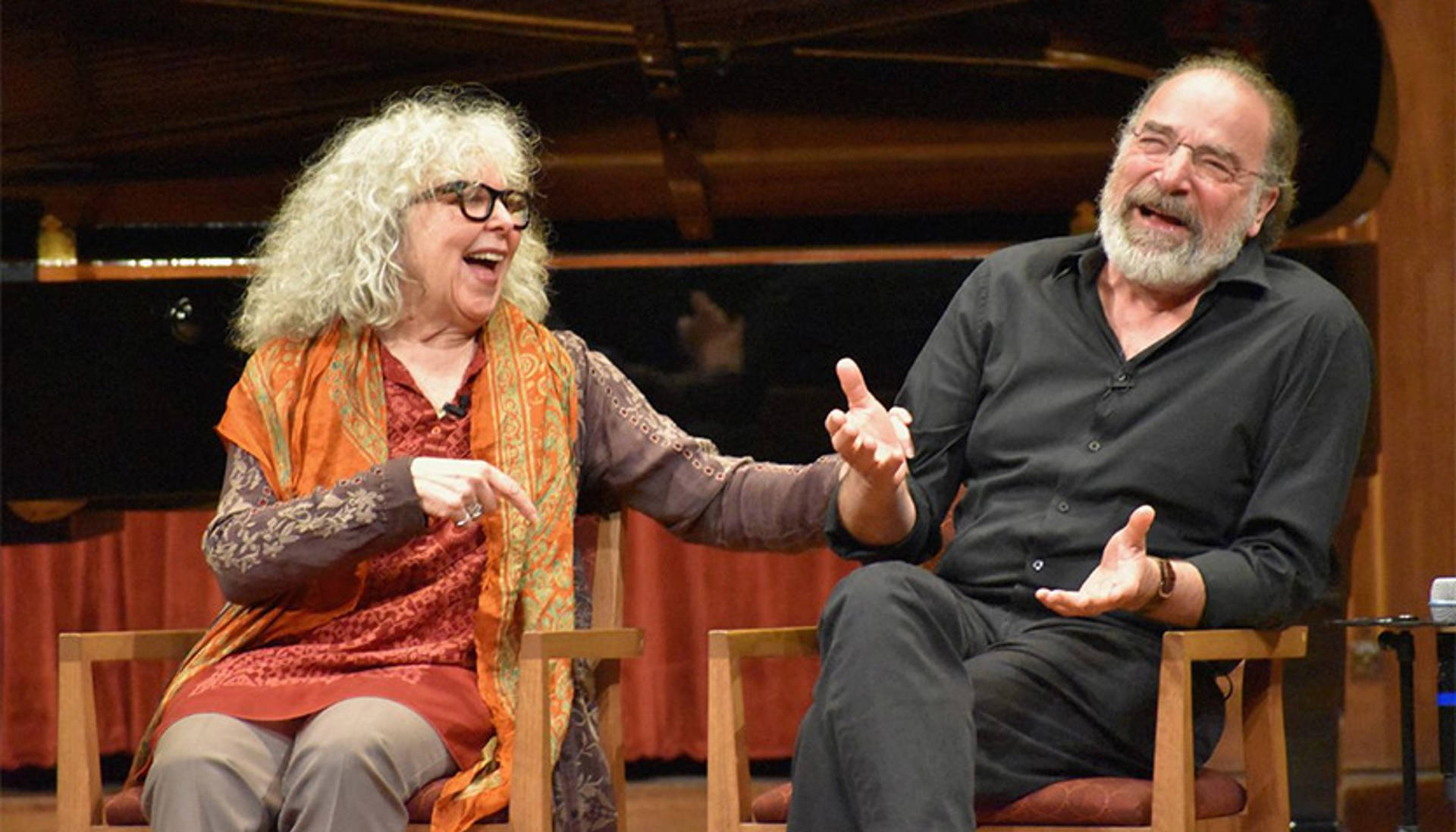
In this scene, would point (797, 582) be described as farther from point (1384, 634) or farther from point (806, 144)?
point (1384, 634)

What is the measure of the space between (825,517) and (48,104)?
2495 mm

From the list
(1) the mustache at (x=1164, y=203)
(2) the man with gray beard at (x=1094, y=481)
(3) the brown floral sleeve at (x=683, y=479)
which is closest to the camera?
(2) the man with gray beard at (x=1094, y=481)

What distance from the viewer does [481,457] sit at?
275 centimetres

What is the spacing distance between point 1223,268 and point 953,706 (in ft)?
2.75

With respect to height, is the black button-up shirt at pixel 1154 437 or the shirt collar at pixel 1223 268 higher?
the shirt collar at pixel 1223 268

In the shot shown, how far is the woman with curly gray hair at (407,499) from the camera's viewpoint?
8.13 ft

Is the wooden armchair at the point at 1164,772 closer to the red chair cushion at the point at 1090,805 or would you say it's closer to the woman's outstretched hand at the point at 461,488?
the red chair cushion at the point at 1090,805

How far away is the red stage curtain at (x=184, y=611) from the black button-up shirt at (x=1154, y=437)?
229 centimetres

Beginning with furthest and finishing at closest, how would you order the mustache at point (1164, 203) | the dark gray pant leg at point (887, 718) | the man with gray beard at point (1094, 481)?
the mustache at point (1164, 203)
the man with gray beard at point (1094, 481)
the dark gray pant leg at point (887, 718)

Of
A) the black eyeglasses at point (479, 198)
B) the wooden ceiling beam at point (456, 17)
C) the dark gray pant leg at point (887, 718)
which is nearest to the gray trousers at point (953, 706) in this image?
the dark gray pant leg at point (887, 718)

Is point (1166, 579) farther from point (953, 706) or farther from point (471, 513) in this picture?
point (471, 513)

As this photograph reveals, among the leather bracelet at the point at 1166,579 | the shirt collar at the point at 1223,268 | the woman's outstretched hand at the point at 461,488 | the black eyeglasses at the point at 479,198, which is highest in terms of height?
the black eyeglasses at the point at 479,198

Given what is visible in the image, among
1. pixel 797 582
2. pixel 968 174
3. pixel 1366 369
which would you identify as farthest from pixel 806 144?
pixel 1366 369

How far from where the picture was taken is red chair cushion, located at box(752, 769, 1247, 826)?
225 centimetres
